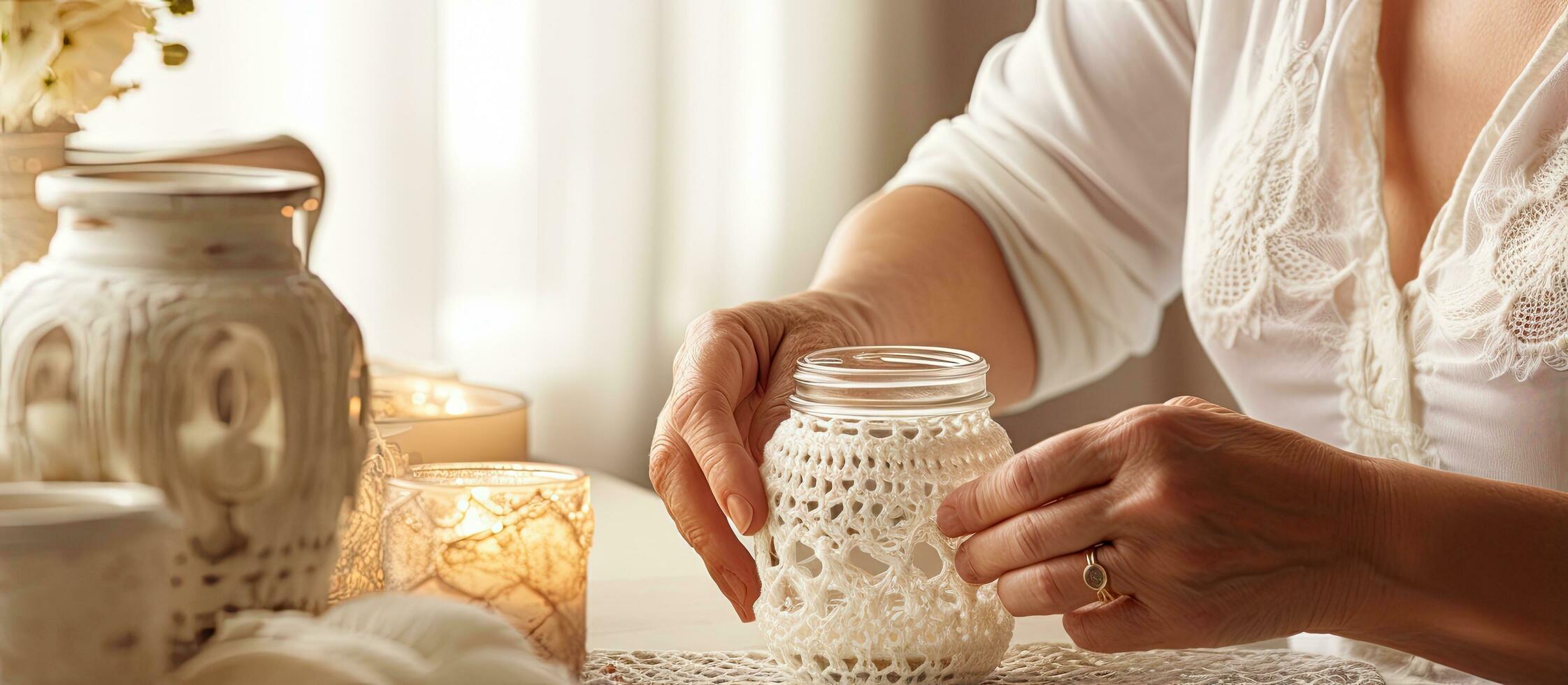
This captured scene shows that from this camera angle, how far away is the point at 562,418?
6.75 feet

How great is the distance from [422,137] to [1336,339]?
138 centimetres

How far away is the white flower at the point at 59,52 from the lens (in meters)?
0.52

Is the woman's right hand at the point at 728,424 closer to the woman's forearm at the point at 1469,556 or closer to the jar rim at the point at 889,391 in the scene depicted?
the jar rim at the point at 889,391

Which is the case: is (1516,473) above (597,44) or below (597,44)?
below

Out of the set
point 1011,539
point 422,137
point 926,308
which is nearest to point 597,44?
point 422,137

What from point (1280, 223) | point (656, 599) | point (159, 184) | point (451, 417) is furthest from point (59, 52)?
point (1280, 223)

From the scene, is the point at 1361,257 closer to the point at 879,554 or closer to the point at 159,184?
the point at 879,554

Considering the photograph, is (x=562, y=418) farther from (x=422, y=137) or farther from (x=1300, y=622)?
(x=1300, y=622)

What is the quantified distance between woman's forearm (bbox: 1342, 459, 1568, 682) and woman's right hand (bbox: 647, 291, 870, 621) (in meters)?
0.30

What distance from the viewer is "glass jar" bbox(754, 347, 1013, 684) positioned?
56 centimetres

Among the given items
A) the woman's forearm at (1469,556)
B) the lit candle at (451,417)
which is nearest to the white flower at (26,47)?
the lit candle at (451,417)

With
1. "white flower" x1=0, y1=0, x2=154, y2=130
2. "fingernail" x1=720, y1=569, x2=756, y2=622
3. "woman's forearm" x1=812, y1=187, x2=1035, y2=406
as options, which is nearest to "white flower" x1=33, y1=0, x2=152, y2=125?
"white flower" x1=0, y1=0, x2=154, y2=130

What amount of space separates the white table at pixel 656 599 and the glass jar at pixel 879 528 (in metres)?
0.14

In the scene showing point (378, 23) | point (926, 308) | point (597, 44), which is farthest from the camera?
point (597, 44)
